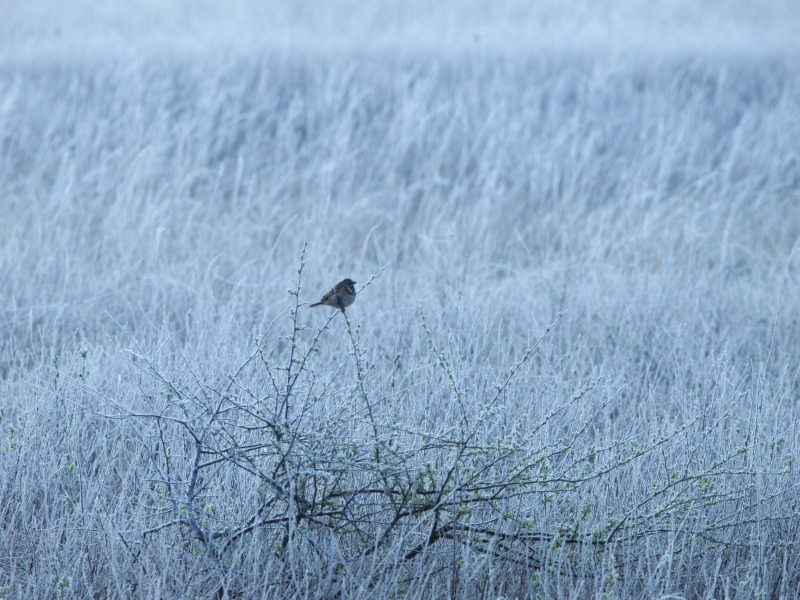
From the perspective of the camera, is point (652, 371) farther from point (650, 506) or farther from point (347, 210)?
point (347, 210)

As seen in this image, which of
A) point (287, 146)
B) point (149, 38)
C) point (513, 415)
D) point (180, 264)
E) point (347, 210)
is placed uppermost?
point (149, 38)

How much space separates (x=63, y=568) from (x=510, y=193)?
4.32m

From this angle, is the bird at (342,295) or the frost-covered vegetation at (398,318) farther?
the bird at (342,295)

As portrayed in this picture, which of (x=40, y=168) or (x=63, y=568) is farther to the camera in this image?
(x=40, y=168)

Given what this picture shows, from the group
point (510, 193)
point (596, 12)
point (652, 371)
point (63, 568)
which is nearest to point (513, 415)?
point (652, 371)

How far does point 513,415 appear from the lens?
3.06 meters

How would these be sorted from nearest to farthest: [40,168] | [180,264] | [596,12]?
[180,264]
[40,168]
[596,12]

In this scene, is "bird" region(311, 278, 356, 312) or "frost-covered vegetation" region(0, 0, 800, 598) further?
"bird" region(311, 278, 356, 312)

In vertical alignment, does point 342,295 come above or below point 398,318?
below

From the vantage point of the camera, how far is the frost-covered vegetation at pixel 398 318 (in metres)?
2.38

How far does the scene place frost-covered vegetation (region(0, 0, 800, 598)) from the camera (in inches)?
93.9

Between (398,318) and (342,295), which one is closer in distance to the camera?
(342,295)

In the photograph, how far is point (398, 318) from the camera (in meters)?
3.87

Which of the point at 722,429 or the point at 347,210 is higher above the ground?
the point at 347,210
